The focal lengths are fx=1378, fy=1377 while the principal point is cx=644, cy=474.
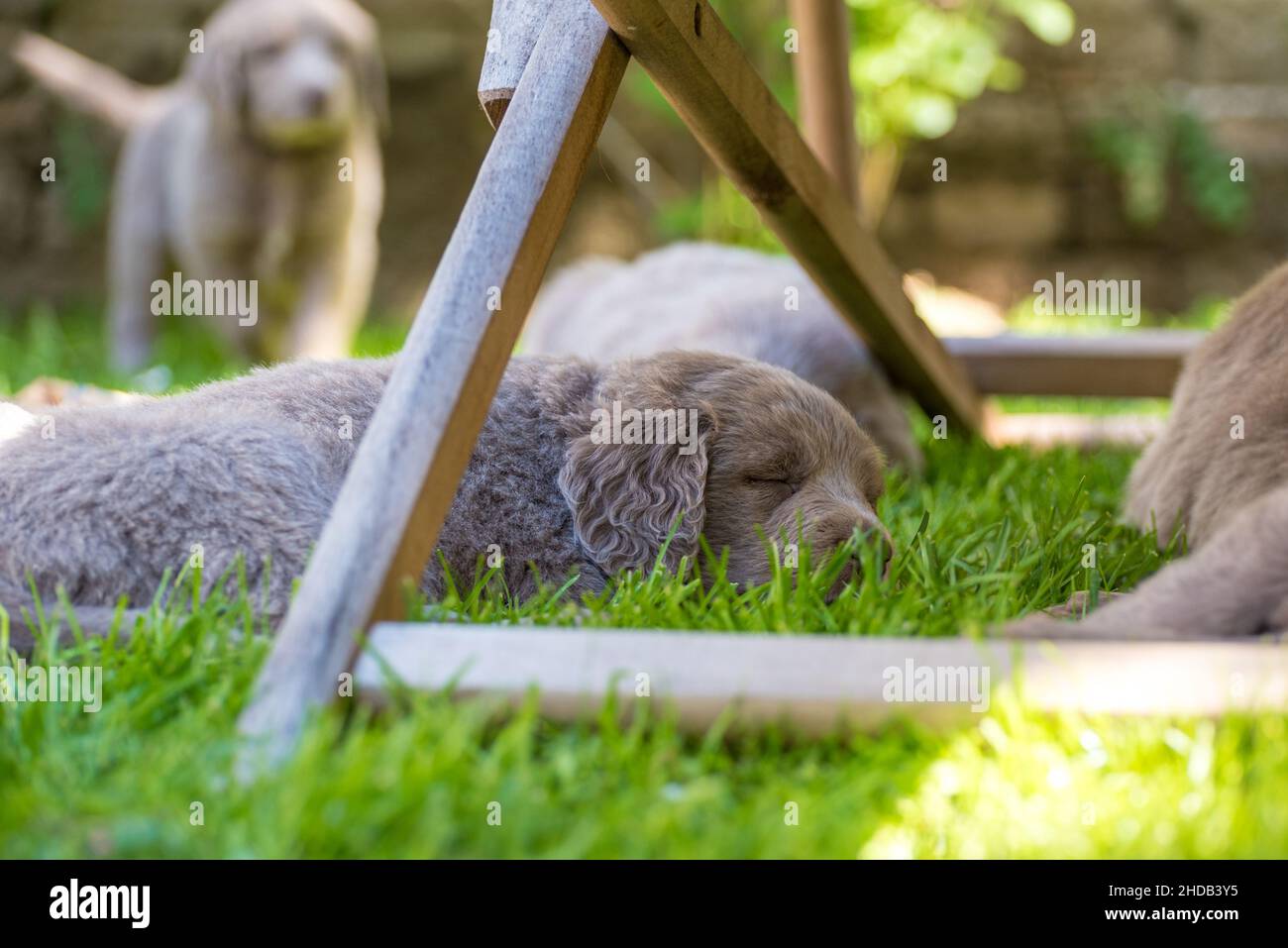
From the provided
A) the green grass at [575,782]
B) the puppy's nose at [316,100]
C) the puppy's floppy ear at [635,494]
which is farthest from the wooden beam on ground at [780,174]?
the puppy's nose at [316,100]

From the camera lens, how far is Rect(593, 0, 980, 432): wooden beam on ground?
2.79 meters

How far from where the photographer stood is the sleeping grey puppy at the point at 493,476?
2.43m

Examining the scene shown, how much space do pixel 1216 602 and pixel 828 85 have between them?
11.0ft

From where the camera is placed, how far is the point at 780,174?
11.2 feet

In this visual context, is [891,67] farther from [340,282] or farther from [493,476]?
[493,476]

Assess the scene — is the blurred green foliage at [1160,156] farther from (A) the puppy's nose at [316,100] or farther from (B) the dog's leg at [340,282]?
(A) the puppy's nose at [316,100]

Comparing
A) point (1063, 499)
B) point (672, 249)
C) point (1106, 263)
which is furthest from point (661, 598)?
point (1106, 263)

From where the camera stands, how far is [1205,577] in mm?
2145

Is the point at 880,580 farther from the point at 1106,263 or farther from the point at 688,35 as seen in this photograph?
the point at 1106,263

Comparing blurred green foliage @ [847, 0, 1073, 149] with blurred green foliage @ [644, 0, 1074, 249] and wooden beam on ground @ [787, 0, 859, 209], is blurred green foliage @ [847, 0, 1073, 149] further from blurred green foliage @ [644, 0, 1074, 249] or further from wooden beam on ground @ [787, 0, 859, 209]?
wooden beam on ground @ [787, 0, 859, 209]

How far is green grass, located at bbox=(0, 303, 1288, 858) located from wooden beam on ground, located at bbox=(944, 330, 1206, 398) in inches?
129

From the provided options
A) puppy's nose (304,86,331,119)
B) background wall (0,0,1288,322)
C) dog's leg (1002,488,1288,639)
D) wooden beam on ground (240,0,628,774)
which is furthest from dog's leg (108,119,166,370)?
dog's leg (1002,488,1288,639)

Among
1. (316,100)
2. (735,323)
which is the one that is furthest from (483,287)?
(316,100)
